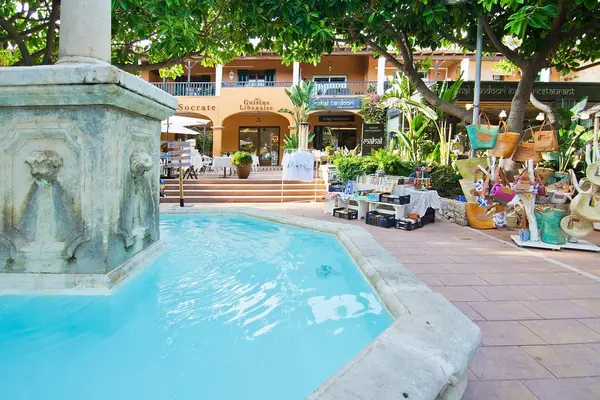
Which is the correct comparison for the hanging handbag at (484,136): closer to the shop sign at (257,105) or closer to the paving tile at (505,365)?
the paving tile at (505,365)

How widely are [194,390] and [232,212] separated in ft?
19.6

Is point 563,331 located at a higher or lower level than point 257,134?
lower

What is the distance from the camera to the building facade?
2123 cm

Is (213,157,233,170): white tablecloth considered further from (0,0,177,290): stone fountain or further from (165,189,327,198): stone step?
(0,0,177,290): stone fountain

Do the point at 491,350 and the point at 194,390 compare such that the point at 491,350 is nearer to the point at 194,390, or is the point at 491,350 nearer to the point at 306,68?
the point at 194,390

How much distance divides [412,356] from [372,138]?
48.0 ft

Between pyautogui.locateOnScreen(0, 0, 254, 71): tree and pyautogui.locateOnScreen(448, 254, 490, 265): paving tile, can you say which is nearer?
pyautogui.locateOnScreen(448, 254, 490, 265): paving tile

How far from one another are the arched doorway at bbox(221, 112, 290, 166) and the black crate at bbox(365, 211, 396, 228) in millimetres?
16730

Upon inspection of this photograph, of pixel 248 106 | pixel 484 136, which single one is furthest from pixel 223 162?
pixel 484 136

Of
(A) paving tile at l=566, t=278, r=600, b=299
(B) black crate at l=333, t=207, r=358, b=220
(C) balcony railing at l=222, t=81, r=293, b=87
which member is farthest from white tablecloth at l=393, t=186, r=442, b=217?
(C) balcony railing at l=222, t=81, r=293, b=87

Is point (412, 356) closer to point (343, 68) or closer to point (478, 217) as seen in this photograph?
point (478, 217)

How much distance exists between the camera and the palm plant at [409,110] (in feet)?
35.5

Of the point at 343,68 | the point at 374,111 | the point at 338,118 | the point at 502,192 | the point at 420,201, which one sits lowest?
the point at 420,201

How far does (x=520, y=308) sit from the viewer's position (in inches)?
128
